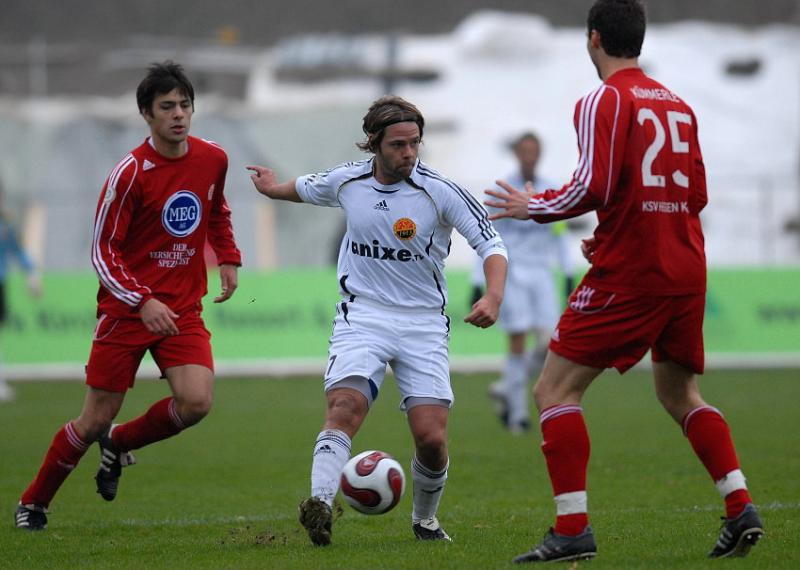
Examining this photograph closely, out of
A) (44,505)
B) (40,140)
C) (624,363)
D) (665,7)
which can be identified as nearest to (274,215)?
(40,140)

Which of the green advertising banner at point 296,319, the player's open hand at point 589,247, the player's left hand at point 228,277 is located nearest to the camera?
the player's open hand at point 589,247

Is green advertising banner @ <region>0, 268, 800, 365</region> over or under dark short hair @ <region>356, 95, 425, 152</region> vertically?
under

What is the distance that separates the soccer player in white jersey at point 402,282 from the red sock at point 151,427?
1069 millimetres

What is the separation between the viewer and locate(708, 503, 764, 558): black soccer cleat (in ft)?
19.0

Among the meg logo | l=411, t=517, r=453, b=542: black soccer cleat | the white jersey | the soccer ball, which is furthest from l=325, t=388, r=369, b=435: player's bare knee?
the meg logo

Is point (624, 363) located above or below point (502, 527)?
above

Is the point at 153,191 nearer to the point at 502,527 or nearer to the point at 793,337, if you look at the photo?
the point at 502,527

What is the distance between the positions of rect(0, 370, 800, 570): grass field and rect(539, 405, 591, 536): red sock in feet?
1.08

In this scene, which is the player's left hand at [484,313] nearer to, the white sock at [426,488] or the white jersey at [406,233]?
the white jersey at [406,233]

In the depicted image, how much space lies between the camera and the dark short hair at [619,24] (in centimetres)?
584

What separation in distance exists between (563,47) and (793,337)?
1567 cm

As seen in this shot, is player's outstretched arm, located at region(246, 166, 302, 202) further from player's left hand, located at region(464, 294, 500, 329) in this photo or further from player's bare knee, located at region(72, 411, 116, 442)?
player's bare knee, located at region(72, 411, 116, 442)

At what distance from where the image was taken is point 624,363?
19.5 ft

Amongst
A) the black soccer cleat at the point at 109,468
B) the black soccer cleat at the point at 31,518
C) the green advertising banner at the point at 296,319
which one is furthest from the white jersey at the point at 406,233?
the green advertising banner at the point at 296,319
